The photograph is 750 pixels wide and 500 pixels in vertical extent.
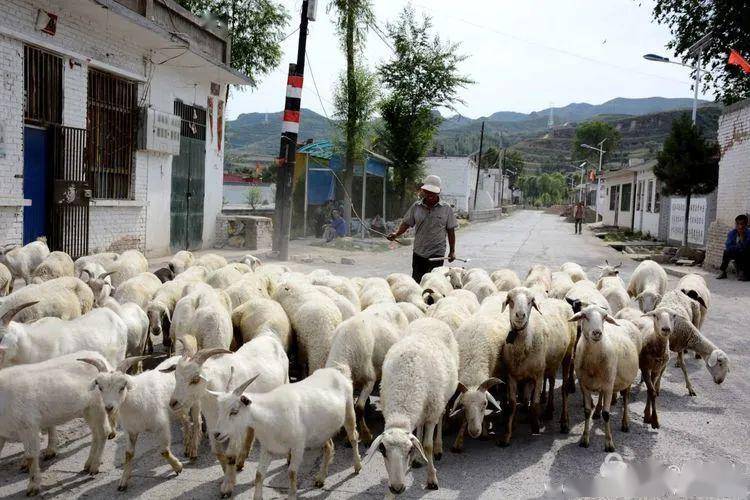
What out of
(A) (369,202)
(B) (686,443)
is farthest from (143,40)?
(A) (369,202)

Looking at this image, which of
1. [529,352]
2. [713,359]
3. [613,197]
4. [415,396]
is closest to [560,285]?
[713,359]

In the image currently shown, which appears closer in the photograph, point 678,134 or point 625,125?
point 678,134

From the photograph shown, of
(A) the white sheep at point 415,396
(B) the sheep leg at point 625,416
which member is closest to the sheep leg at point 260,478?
(A) the white sheep at point 415,396

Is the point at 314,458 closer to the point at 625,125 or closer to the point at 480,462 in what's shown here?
the point at 480,462

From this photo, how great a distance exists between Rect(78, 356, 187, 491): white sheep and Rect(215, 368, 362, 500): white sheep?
512 millimetres

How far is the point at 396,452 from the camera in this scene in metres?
3.88

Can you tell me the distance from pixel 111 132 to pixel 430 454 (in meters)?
10.7

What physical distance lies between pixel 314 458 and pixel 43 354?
225 cm

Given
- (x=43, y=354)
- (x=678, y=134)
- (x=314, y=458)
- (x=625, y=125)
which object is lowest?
(x=314, y=458)

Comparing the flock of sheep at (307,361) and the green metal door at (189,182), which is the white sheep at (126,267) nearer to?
the flock of sheep at (307,361)

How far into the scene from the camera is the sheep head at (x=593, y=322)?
5.22 meters

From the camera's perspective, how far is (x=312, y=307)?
6.09 meters

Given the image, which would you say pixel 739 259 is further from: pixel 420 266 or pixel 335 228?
pixel 335 228

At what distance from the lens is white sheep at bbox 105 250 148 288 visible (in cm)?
845
